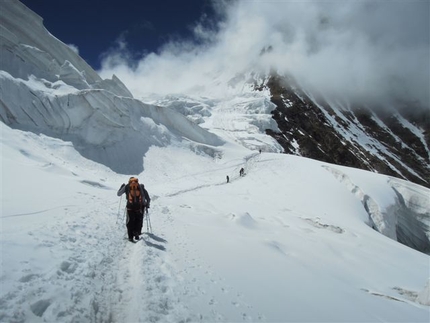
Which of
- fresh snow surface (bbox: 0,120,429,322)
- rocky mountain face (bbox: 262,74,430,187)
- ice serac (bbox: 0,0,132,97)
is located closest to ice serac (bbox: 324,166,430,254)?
fresh snow surface (bbox: 0,120,429,322)

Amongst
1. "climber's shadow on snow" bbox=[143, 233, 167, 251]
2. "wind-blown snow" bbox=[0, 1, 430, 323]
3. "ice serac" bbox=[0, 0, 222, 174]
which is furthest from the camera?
"ice serac" bbox=[0, 0, 222, 174]

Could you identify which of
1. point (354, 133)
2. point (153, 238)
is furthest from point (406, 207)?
point (354, 133)

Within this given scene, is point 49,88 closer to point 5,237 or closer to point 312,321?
point 5,237

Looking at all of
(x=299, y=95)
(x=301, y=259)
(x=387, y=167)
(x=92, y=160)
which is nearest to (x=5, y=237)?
(x=301, y=259)

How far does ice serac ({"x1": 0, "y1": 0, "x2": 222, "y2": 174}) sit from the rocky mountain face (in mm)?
51967

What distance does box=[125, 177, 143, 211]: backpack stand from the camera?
23.0 feet

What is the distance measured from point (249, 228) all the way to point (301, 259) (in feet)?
9.39

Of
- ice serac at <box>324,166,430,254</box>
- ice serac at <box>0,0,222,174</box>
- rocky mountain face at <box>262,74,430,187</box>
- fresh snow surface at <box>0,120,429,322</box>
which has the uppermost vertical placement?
rocky mountain face at <box>262,74,430,187</box>

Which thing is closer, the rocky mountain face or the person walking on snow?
the person walking on snow

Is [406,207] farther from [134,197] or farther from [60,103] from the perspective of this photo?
[60,103]

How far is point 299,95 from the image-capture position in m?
134

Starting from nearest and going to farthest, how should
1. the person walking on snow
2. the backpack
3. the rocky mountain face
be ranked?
1. the person walking on snow
2. the backpack
3. the rocky mountain face

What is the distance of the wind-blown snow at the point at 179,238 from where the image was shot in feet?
12.9

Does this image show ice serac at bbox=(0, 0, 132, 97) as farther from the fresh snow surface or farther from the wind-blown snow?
the fresh snow surface
